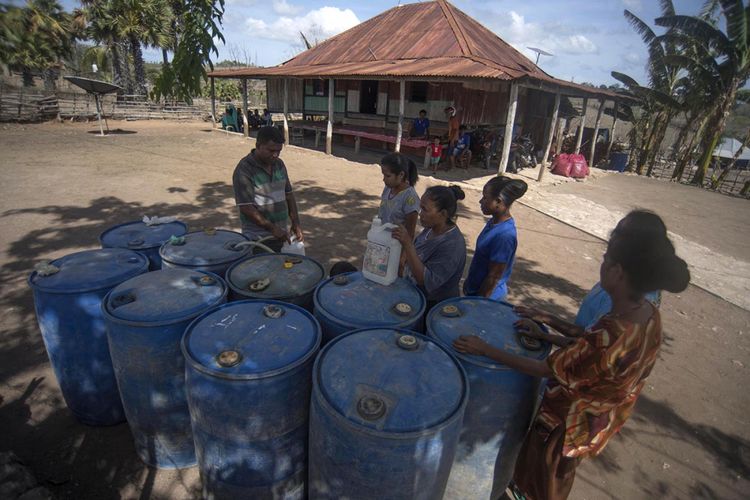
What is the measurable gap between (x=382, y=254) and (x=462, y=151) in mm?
11411

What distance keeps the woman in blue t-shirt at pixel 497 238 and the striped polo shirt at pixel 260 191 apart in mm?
1801

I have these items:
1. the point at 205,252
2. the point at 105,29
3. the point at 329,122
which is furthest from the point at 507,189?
the point at 105,29

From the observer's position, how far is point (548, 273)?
5.76 m

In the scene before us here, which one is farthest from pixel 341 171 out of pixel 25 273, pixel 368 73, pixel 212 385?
pixel 212 385

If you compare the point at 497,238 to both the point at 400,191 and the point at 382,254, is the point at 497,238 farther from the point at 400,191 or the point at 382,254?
the point at 400,191

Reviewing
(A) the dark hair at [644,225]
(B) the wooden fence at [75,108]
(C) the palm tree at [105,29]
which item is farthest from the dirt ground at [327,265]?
(C) the palm tree at [105,29]

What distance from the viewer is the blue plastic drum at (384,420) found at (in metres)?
1.44

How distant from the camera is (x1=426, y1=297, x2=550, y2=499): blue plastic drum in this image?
1.80 m

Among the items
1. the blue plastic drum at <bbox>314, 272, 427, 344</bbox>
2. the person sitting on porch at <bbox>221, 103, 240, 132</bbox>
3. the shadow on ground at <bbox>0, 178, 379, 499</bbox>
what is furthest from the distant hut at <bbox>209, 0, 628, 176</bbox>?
the blue plastic drum at <bbox>314, 272, 427, 344</bbox>

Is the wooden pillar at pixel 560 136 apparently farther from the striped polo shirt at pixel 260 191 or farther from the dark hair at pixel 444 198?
the dark hair at pixel 444 198

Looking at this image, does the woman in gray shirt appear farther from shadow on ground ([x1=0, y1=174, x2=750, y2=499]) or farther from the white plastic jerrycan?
shadow on ground ([x1=0, y1=174, x2=750, y2=499])

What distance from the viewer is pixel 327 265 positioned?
526 cm

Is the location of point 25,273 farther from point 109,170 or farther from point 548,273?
point 548,273

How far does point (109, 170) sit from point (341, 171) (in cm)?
622
